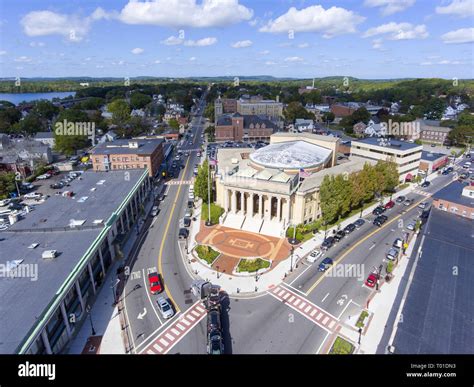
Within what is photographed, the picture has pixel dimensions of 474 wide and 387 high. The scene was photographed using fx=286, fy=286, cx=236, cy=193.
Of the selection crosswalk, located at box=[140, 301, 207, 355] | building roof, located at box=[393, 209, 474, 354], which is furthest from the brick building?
building roof, located at box=[393, 209, 474, 354]

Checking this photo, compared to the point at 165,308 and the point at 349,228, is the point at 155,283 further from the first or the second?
the point at 349,228

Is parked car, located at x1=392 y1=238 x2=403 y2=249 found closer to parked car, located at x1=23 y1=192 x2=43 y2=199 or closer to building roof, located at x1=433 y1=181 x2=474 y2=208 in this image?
building roof, located at x1=433 y1=181 x2=474 y2=208

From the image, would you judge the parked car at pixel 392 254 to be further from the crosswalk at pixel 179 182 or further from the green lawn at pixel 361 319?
the crosswalk at pixel 179 182

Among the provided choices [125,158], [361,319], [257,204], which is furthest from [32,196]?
[361,319]

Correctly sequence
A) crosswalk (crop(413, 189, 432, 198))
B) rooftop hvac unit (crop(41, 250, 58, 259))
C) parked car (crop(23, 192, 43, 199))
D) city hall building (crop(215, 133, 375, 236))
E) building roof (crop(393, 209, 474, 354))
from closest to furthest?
building roof (crop(393, 209, 474, 354)) → rooftop hvac unit (crop(41, 250, 58, 259)) → city hall building (crop(215, 133, 375, 236)) → parked car (crop(23, 192, 43, 199)) → crosswalk (crop(413, 189, 432, 198))

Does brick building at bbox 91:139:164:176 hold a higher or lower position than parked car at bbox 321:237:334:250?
higher
